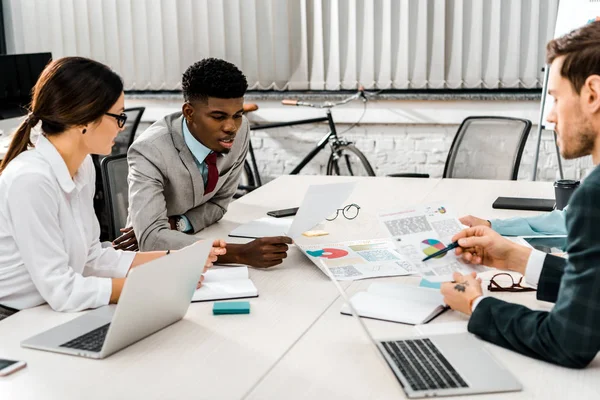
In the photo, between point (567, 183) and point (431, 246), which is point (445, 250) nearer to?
point (431, 246)

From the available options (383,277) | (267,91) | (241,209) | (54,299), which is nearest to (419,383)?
(383,277)

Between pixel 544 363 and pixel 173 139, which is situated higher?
pixel 173 139

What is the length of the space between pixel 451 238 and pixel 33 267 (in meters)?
0.96

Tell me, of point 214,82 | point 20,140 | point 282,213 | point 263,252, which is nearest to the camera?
point 20,140

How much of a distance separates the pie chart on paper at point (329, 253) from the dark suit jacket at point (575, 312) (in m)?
0.73

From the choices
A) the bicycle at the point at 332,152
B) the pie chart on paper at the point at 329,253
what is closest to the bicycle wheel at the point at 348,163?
the bicycle at the point at 332,152

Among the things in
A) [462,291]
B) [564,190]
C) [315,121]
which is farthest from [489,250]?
[315,121]

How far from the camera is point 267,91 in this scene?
15.8 ft

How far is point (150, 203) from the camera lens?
2.29 meters

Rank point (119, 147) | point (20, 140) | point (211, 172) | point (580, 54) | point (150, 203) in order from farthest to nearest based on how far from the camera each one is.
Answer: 1. point (119, 147)
2. point (211, 172)
3. point (150, 203)
4. point (20, 140)
5. point (580, 54)

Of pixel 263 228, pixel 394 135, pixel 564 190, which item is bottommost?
pixel 394 135

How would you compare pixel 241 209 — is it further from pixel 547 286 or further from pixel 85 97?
pixel 547 286

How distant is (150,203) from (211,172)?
12.0 inches

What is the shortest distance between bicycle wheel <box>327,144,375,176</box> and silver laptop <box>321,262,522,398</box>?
302 cm
